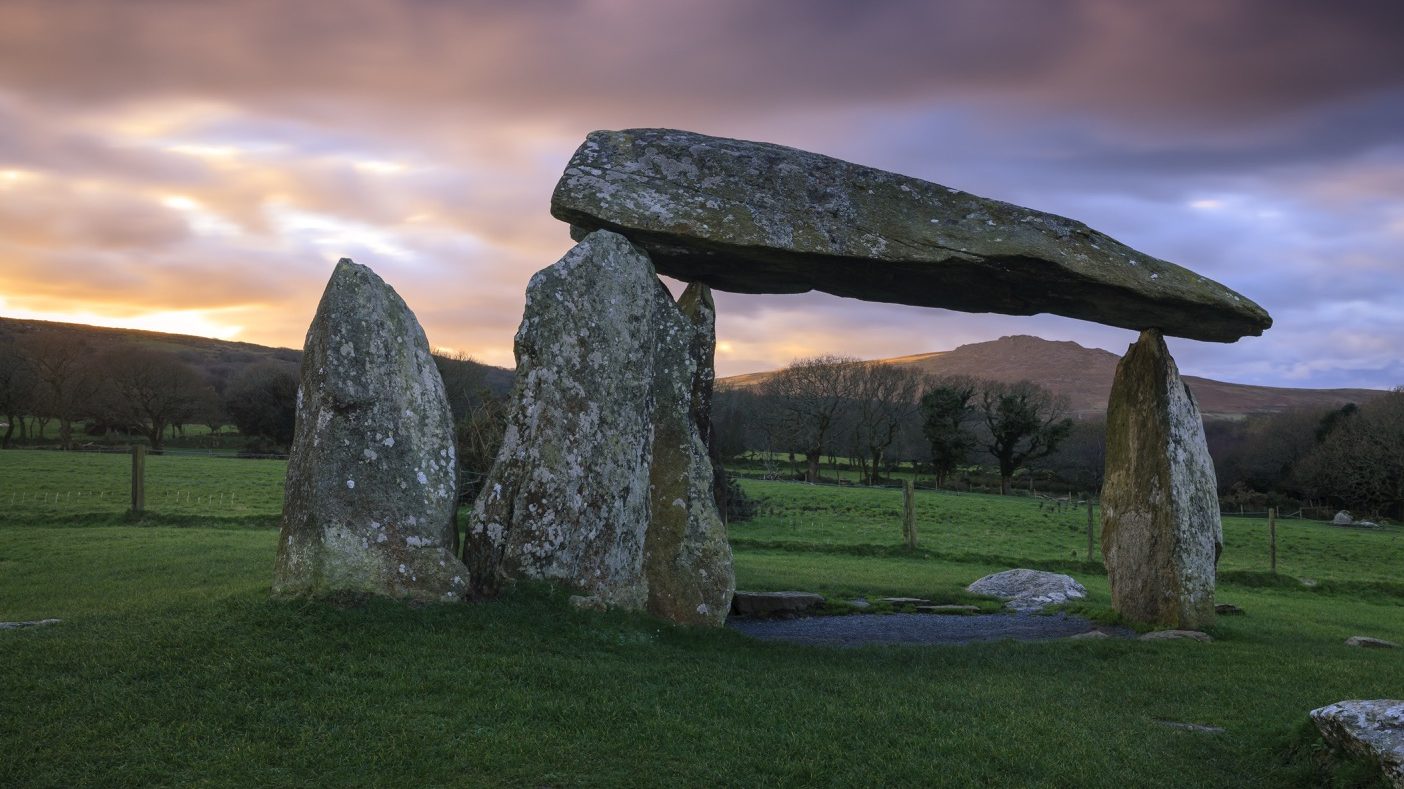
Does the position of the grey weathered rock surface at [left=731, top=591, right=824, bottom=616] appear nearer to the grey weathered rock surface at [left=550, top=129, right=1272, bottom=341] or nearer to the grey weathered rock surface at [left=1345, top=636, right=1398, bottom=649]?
the grey weathered rock surface at [left=550, top=129, right=1272, bottom=341]

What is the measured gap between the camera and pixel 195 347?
531 feet

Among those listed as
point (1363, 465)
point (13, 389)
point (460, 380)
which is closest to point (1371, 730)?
point (460, 380)

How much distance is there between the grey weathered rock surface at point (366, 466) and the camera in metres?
10.8

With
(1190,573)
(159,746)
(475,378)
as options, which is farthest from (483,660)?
(475,378)

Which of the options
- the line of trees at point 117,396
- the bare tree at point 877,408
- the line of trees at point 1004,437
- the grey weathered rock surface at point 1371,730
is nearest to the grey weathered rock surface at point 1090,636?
the grey weathered rock surface at point 1371,730

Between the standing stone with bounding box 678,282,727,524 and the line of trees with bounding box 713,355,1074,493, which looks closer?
the standing stone with bounding box 678,282,727,524

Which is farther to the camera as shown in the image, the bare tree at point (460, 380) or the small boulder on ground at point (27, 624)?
the bare tree at point (460, 380)

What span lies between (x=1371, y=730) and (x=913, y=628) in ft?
28.8

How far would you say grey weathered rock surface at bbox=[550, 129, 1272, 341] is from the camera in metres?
13.6

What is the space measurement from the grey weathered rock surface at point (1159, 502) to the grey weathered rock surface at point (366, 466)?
1168 cm

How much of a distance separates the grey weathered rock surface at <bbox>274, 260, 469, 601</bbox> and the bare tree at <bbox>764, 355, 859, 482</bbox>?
57.0m

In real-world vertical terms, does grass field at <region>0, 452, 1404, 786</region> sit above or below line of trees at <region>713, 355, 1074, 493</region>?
below

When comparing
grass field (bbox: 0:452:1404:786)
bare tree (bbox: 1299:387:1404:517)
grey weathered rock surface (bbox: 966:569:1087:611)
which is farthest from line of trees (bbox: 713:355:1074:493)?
grass field (bbox: 0:452:1404:786)

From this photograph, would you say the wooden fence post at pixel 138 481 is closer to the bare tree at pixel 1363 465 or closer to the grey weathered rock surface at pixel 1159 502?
the grey weathered rock surface at pixel 1159 502
